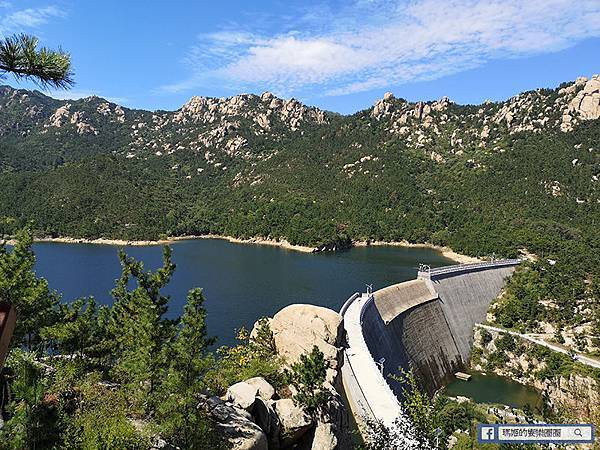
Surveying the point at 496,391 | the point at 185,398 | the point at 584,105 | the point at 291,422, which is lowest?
the point at 496,391

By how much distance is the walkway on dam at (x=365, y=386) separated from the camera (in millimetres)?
20734

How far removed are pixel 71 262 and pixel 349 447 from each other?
229ft

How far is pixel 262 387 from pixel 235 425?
3.37m

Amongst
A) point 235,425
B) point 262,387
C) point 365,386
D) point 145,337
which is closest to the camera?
point 145,337

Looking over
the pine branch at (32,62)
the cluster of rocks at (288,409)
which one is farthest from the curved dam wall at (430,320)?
the pine branch at (32,62)

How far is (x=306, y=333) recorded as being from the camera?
20.2 meters

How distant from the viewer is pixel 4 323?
97.7 inches

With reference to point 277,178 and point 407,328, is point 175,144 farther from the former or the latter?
point 407,328

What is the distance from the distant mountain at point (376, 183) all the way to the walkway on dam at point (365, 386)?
2142 inches

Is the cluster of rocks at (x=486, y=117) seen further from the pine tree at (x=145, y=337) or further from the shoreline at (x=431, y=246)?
the pine tree at (x=145, y=337)

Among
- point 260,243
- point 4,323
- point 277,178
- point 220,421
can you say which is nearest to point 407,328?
point 220,421

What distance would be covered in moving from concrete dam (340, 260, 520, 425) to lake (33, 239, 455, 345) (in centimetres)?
1153

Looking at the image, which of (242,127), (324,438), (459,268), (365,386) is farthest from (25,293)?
(242,127)

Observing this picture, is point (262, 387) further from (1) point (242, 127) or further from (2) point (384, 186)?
(1) point (242, 127)
